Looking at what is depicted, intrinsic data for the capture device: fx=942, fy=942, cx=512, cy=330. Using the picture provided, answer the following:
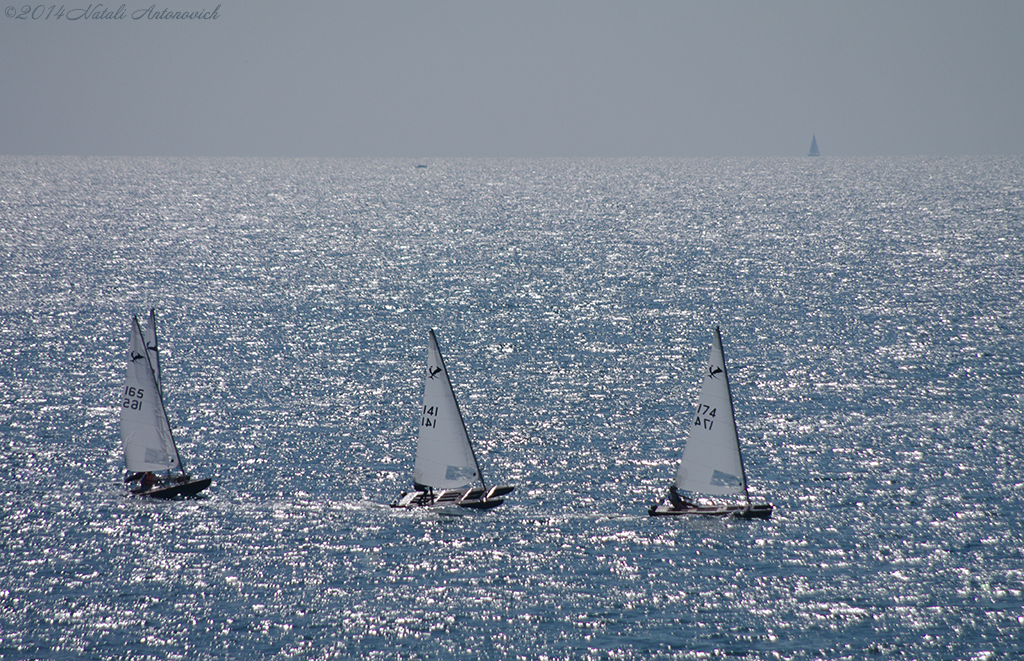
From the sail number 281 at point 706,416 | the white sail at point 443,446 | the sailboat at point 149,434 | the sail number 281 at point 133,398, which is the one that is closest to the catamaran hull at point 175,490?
the sailboat at point 149,434

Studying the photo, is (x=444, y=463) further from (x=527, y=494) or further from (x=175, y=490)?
(x=175, y=490)

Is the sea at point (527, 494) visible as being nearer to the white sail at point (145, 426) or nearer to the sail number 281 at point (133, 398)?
the white sail at point (145, 426)

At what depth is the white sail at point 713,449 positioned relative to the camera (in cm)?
5919

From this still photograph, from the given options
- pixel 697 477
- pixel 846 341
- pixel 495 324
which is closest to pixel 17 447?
pixel 697 477

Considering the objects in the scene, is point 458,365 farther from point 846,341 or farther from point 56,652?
point 56,652

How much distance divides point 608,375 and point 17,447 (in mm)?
54776

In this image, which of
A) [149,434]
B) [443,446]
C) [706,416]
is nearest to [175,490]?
[149,434]

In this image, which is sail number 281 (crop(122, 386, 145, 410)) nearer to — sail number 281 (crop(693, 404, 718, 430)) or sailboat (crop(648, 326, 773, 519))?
sailboat (crop(648, 326, 773, 519))

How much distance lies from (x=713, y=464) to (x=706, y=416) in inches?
125

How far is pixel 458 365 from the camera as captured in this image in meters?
104

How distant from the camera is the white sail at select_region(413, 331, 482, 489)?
205 feet

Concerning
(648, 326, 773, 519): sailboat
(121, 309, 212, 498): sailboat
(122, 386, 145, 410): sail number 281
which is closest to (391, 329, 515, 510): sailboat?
(648, 326, 773, 519): sailboat

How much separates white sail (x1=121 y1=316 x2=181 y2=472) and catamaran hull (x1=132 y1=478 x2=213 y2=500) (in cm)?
176

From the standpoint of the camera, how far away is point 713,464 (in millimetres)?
60406
